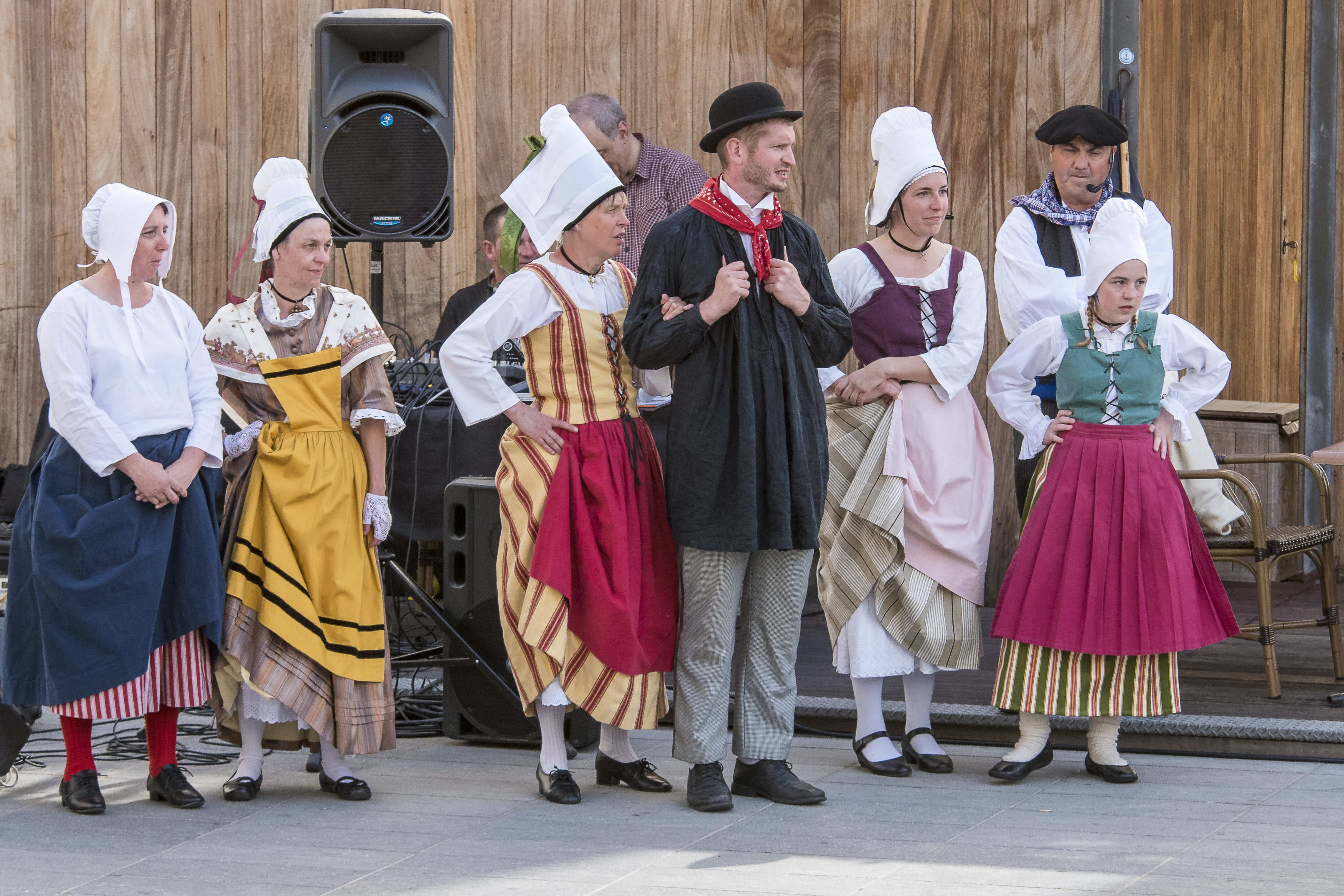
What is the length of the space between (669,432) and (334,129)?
2.13 metres

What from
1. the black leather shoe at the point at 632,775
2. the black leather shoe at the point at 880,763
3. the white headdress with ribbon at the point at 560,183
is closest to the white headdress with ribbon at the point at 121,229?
the white headdress with ribbon at the point at 560,183

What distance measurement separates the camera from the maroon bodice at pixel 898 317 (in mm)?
4215

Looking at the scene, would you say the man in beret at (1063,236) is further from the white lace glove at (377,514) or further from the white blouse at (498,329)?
the white lace glove at (377,514)

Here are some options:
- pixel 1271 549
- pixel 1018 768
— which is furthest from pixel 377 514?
pixel 1271 549

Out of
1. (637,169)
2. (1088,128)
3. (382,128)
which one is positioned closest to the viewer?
(1088,128)

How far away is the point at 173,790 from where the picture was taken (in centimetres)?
390

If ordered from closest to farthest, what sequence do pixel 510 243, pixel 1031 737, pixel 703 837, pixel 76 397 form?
1. pixel 703 837
2. pixel 76 397
3. pixel 1031 737
4. pixel 510 243

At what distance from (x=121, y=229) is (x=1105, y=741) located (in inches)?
106

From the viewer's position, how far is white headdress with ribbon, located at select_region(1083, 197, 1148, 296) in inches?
160

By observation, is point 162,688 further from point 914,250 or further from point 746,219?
point 914,250

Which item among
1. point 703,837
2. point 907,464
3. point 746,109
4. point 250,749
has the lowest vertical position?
point 703,837

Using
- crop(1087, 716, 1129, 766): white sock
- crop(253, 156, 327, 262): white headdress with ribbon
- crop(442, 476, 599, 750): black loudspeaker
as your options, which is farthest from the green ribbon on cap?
crop(1087, 716, 1129, 766): white sock

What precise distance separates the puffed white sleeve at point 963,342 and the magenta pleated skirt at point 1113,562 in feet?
1.01

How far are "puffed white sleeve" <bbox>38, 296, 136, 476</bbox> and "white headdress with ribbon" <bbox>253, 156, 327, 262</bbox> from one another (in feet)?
1.54
